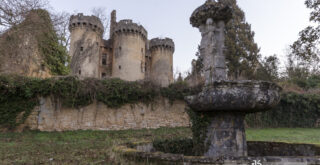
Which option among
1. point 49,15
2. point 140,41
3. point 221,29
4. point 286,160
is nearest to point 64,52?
point 49,15

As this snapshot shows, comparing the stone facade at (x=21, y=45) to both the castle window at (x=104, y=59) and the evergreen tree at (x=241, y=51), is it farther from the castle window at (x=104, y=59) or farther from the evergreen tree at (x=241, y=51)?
the evergreen tree at (x=241, y=51)

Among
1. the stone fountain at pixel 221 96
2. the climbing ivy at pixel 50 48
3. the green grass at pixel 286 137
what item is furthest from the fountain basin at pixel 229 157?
the climbing ivy at pixel 50 48

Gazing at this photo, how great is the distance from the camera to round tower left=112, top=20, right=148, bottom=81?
87.3 feet

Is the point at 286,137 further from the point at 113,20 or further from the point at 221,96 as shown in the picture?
the point at 113,20

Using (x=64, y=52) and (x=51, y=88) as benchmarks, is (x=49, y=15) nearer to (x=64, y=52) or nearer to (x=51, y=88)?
(x=64, y=52)

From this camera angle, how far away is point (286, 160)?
99.3 inches

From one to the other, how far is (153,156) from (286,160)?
174cm

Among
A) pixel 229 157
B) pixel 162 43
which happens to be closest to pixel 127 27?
pixel 162 43

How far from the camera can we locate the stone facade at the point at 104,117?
12703 mm

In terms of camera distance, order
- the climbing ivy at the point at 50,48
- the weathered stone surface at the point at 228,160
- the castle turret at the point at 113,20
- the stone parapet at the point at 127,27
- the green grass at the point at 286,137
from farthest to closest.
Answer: the castle turret at the point at 113,20 → the stone parapet at the point at 127,27 → the climbing ivy at the point at 50,48 → the green grass at the point at 286,137 → the weathered stone surface at the point at 228,160

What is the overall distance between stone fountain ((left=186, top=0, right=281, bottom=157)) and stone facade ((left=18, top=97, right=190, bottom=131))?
10.6 metres

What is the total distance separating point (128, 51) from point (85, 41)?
548 cm

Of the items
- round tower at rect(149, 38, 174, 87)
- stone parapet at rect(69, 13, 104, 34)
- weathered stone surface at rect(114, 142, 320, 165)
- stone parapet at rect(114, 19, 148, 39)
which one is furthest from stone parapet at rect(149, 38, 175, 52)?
weathered stone surface at rect(114, 142, 320, 165)

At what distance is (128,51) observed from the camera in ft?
88.1
